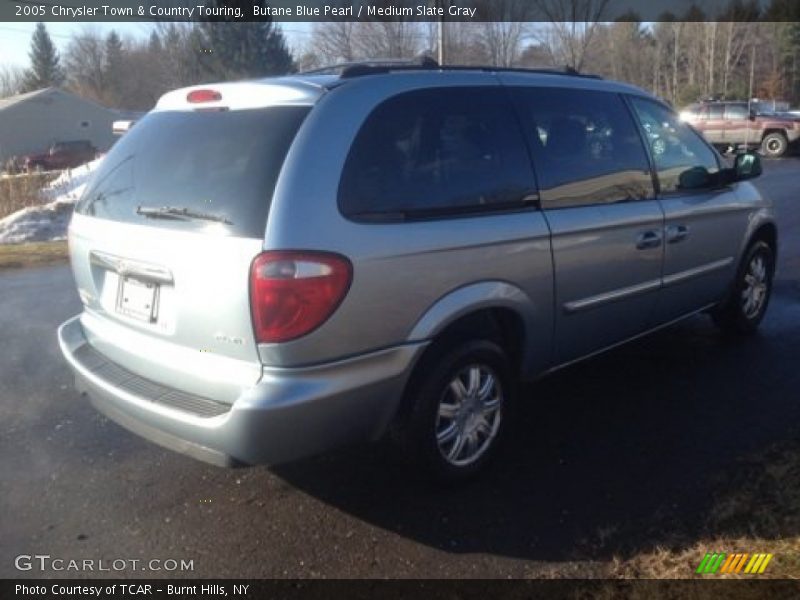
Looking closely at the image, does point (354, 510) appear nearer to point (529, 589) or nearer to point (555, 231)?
point (529, 589)

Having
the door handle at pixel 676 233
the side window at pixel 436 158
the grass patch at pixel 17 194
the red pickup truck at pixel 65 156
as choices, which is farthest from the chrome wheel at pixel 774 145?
A: the red pickup truck at pixel 65 156

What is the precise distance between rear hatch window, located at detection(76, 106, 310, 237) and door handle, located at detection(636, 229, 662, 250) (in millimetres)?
2176

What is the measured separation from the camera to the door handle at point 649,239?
164 inches

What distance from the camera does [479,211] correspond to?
335 centimetres

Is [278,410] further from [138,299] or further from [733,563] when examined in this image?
[733,563]

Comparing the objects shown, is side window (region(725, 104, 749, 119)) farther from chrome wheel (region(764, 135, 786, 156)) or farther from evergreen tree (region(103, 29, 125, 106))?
evergreen tree (region(103, 29, 125, 106))

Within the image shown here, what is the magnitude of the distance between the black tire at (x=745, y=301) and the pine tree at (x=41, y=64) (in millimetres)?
87602

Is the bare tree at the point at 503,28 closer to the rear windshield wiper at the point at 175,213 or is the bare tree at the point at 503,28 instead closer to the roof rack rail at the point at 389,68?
the roof rack rail at the point at 389,68

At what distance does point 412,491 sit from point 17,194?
1527cm

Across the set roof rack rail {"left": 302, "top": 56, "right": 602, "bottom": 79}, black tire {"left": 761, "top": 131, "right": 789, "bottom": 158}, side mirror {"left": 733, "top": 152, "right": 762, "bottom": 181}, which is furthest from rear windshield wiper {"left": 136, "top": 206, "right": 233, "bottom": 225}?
black tire {"left": 761, "top": 131, "right": 789, "bottom": 158}

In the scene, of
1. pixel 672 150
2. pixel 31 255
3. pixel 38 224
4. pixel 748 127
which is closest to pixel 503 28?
pixel 748 127

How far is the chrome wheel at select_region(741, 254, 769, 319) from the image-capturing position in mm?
5414

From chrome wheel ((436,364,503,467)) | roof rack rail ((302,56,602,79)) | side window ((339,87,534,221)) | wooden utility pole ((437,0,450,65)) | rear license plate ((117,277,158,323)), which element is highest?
wooden utility pole ((437,0,450,65))

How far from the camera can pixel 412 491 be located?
3.44 m
